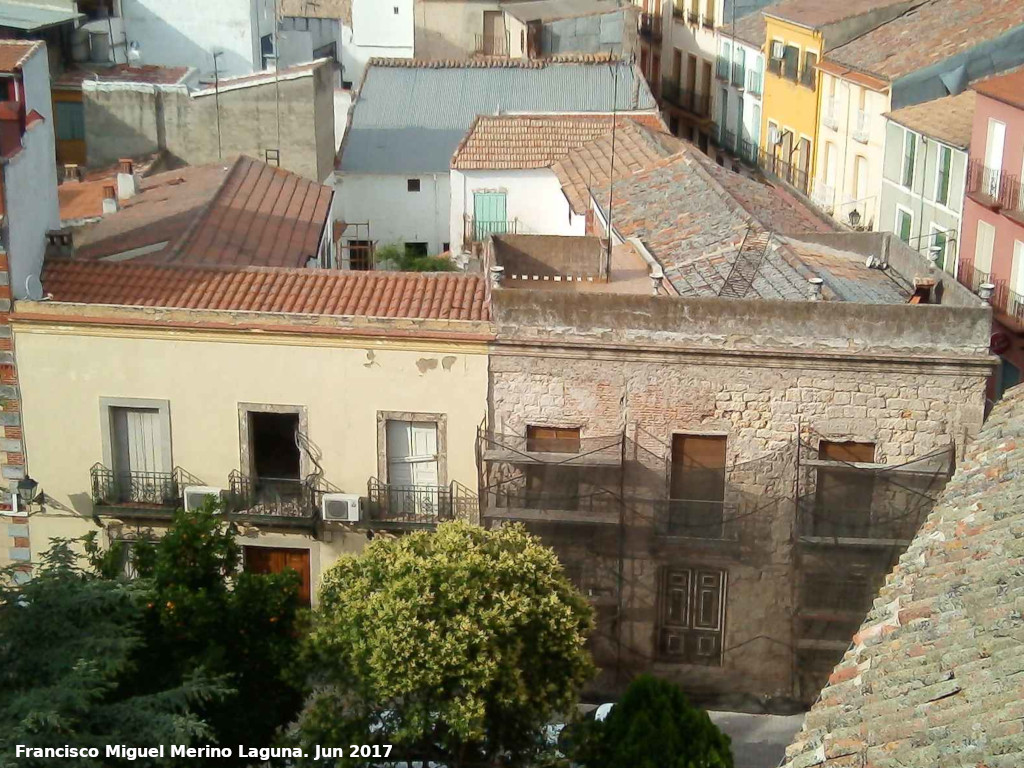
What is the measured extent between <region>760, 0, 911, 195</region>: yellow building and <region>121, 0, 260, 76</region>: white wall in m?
A: 18.8

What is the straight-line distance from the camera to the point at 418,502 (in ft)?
73.7

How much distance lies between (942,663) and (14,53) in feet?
58.6

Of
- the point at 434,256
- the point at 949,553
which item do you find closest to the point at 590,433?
the point at 949,553

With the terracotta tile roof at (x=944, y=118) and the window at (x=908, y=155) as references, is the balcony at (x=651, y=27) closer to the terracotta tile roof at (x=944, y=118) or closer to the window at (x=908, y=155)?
the terracotta tile roof at (x=944, y=118)

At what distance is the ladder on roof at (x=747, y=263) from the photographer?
22.8 m

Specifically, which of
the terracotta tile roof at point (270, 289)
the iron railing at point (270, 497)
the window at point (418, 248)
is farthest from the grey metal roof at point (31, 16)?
the iron railing at point (270, 497)

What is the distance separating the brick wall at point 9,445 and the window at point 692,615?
10342 millimetres

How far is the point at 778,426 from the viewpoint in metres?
21.6

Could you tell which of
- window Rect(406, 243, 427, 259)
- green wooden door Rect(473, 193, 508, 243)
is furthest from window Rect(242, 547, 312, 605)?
window Rect(406, 243, 427, 259)

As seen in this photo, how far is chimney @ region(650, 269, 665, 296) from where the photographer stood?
22.9m

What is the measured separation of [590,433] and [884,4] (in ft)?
106

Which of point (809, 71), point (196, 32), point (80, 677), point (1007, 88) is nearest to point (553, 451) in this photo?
point (80, 677)

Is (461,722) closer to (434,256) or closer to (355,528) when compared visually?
(355,528)

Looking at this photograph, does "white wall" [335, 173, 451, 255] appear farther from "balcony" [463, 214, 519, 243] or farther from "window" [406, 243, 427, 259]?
"balcony" [463, 214, 519, 243]
